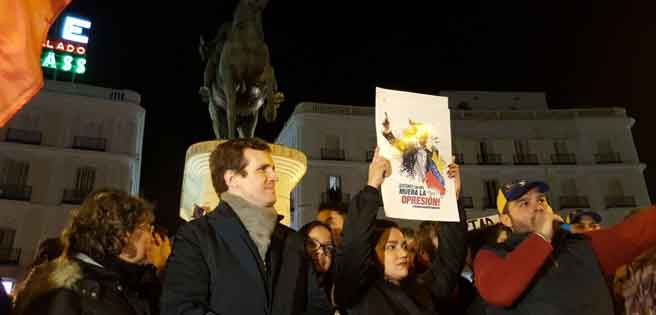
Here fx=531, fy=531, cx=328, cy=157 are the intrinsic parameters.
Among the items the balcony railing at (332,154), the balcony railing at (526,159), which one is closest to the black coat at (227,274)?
the balcony railing at (332,154)

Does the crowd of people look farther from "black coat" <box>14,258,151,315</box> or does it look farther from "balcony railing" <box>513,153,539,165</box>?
"balcony railing" <box>513,153,539,165</box>

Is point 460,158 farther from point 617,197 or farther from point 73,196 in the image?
point 73,196

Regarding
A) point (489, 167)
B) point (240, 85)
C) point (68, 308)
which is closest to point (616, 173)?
point (489, 167)

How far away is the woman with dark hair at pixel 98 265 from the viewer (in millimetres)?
2420

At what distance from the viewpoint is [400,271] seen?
3488mm

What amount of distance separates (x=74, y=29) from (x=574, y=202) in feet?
102

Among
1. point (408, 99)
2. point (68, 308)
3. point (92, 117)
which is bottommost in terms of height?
point (68, 308)

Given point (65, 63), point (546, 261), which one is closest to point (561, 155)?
point (65, 63)

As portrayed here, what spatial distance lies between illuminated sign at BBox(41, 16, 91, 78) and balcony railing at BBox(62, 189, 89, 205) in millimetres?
7388

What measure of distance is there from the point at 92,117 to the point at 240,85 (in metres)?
24.0

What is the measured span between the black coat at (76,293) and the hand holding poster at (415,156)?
64.1 inches

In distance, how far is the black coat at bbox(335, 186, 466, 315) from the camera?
313 cm

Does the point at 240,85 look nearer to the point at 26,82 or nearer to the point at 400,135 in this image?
the point at 400,135

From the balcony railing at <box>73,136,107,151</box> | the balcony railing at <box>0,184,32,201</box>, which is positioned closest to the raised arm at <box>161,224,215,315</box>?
the balcony railing at <box>0,184,32,201</box>
